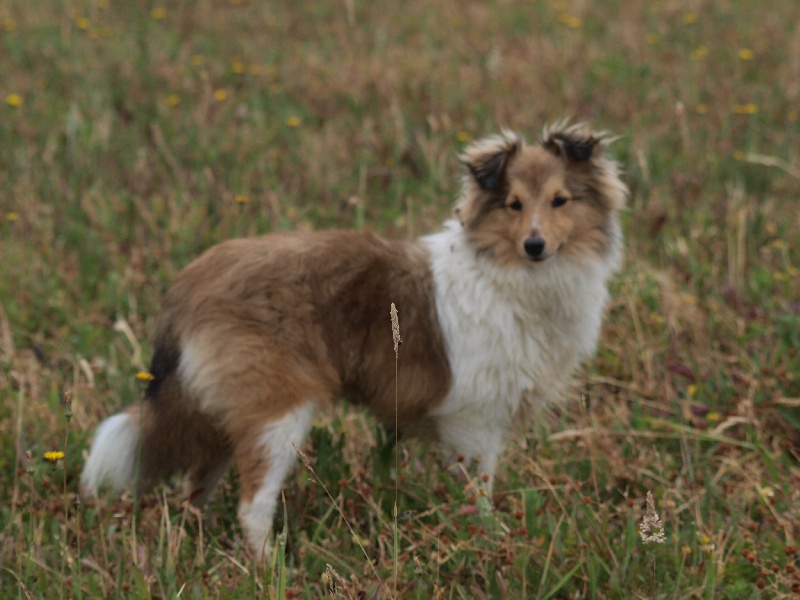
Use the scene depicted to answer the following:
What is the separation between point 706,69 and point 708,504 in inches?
227

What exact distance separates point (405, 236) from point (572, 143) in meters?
2.02

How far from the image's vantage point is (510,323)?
165 inches

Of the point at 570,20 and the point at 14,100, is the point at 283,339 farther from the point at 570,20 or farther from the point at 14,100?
the point at 570,20

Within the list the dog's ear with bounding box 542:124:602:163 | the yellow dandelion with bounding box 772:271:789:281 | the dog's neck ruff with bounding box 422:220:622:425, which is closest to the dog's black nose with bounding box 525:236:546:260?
the dog's neck ruff with bounding box 422:220:622:425

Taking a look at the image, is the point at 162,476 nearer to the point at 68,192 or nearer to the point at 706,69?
the point at 68,192

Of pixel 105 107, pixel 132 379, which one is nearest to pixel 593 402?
pixel 132 379

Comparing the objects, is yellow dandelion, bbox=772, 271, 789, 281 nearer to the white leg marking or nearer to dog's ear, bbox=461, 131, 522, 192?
dog's ear, bbox=461, 131, 522, 192

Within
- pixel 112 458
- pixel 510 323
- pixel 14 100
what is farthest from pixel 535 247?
pixel 14 100

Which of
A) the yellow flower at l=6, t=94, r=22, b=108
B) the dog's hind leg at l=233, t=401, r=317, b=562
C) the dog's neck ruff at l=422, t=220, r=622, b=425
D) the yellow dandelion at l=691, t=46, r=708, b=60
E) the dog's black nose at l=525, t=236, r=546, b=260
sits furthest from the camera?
the yellow dandelion at l=691, t=46, r=708, b=60

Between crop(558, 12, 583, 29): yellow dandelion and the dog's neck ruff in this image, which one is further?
crop(558, 12, 583, 29): yellow dandelion

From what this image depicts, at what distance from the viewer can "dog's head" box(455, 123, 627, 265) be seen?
13.4ft

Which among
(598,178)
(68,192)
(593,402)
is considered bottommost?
(593,402)

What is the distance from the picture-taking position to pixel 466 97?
8016 millimetres

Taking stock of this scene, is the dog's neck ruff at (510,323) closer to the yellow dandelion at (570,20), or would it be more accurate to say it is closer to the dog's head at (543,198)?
the dog's head at (543,198)
